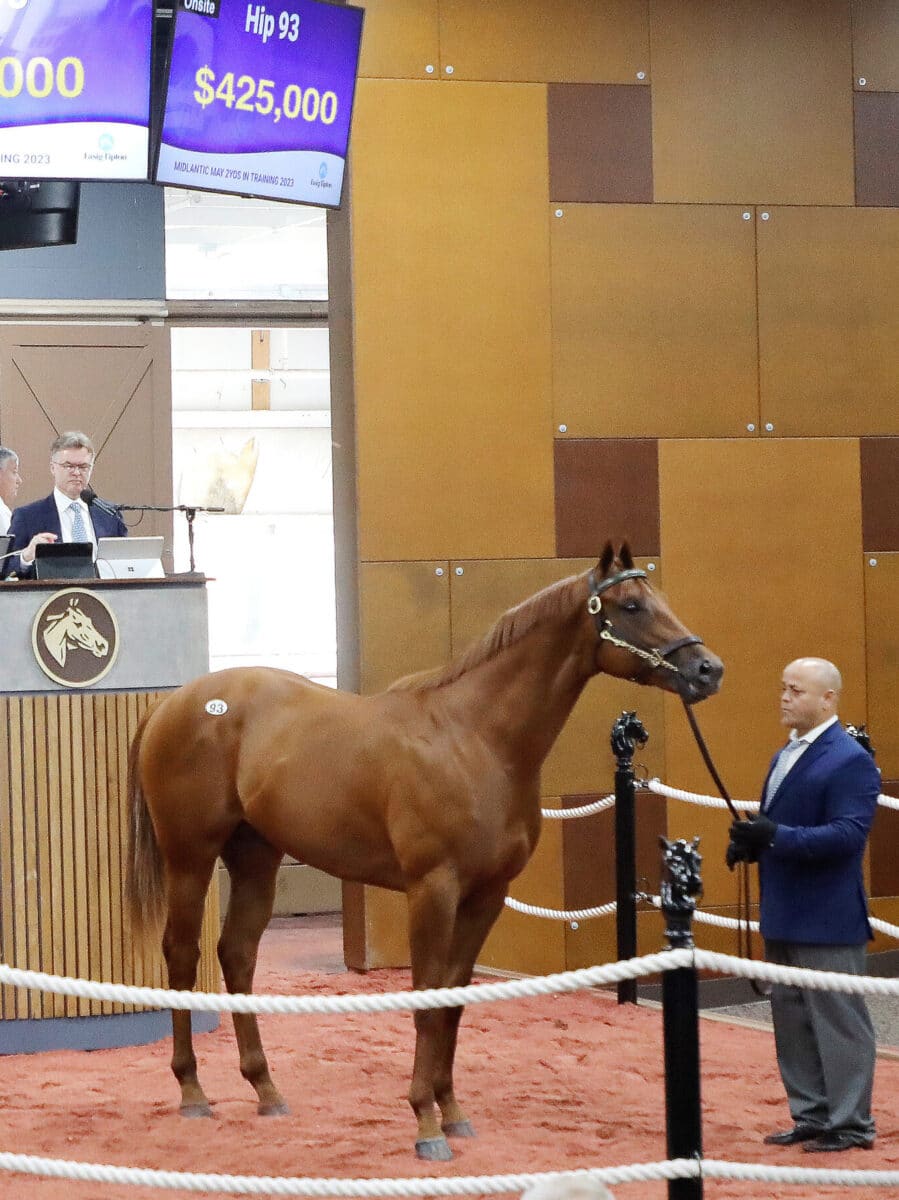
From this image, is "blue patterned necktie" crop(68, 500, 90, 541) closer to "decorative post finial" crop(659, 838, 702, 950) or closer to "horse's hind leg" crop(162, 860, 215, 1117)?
"horse's hind leg" crop(162, 860, 215, 1117)

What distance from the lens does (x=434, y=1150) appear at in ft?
12.8

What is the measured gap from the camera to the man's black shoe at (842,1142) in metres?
3.91

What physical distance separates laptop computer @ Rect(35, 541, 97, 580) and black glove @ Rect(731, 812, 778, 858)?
8.25 feet

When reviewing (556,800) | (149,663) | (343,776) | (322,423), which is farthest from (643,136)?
(322,423)

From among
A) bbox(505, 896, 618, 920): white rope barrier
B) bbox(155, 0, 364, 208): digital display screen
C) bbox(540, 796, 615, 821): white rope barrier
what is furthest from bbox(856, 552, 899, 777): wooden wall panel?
bbox(155, 0, 364, 208): digital display screen

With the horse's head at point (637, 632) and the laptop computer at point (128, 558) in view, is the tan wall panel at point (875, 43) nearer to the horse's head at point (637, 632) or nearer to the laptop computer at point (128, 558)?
the laptop computer at point (128, 558)

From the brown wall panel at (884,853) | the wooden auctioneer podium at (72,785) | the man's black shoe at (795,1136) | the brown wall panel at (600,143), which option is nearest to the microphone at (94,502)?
the wooden auctioneer podium at (72,785)

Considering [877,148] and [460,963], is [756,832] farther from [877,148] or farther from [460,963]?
[877,148]

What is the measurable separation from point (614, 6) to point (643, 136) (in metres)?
0.59

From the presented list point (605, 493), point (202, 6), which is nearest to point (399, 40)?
point (202, 6)

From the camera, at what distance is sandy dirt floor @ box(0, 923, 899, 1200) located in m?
3.85

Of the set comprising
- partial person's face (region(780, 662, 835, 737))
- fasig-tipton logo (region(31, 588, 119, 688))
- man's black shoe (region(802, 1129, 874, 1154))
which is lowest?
man's black shoe (region(802, 1129, 874, 1154))

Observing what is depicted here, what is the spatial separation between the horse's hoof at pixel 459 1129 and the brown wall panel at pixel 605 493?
327cm

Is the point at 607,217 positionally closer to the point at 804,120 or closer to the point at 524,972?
the point at 804,120
